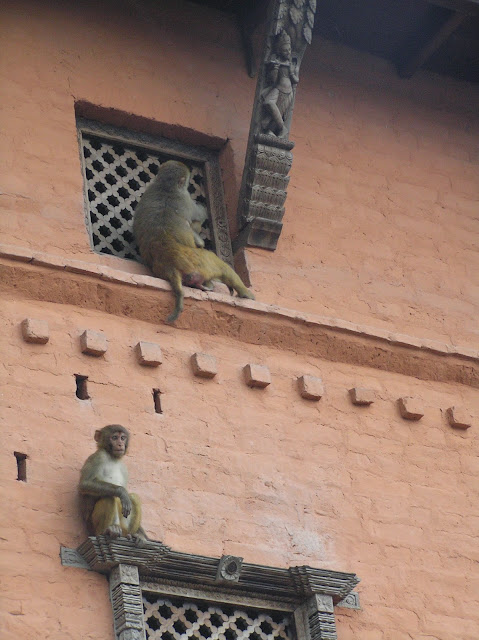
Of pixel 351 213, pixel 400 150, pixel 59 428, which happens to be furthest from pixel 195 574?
pixel 400 150

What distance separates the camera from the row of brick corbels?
10312 mm

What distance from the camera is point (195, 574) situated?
32.2 feet

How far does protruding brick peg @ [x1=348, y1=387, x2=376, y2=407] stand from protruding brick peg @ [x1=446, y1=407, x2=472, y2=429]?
534 mm

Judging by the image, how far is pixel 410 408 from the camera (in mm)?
11195

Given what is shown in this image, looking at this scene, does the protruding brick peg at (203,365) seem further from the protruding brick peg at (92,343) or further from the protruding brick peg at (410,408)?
the protruding brick peg at (410,408)

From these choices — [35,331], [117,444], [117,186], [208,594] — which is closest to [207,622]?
[208,594]

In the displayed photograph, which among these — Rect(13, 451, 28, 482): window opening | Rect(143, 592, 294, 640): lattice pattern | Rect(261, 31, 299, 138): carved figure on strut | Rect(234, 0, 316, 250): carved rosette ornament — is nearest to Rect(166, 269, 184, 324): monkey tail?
Rect(234, 0, 316, 250): carved rosette ornament

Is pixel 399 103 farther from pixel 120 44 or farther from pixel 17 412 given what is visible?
pixel 17 412

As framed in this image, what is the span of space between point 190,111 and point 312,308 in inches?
61.6

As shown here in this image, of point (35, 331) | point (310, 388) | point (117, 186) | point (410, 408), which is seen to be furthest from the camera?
point (117, 186)

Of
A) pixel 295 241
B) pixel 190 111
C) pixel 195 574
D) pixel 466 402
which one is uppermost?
pixel 190 111

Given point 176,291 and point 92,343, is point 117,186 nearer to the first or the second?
point 176,291

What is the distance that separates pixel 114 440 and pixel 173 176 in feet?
7.02

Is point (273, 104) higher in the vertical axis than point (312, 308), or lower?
higher
